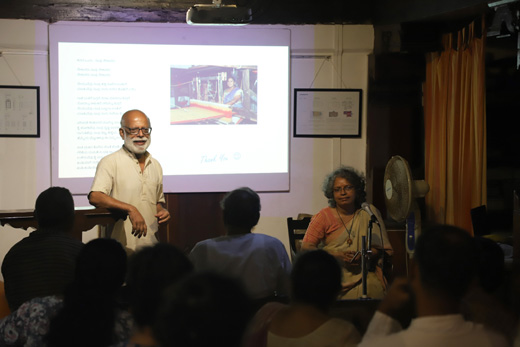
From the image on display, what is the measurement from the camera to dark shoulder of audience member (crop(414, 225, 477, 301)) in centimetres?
171

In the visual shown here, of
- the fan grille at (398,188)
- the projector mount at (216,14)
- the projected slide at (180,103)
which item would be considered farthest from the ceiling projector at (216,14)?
the fan grille at (398,188)

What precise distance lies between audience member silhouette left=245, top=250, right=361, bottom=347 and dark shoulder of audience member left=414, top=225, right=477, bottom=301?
0.26 m

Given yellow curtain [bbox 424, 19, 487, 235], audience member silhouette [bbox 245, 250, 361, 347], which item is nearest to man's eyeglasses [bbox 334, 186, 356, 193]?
yellow curtain [bbox 424, 19, 487, 235]

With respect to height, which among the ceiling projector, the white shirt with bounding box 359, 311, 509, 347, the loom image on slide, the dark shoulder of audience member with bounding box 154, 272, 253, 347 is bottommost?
the white shirt with bounding box 359, 311, 509, 347

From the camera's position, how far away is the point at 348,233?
371cm

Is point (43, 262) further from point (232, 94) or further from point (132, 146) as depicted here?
point (232, 94)

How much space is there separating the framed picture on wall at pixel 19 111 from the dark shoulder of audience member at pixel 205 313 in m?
4.61

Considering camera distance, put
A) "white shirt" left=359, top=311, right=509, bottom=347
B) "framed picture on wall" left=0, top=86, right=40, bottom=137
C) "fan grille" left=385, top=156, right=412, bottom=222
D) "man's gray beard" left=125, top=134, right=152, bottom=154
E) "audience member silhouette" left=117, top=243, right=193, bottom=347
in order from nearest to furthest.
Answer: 1. "audience member silhouette" left=117, top=243, right=193, bottom=347
2. "white shirt" left=359, top=311, right=509, bottom=347
3. "fan grille" left=385, top=156, right=412, bottom=222
4. "man's gray beard" left=125, top=134, right=152, bottom=154
5. "framed picture on wall" left=0, top=86, right=40, bottom=137

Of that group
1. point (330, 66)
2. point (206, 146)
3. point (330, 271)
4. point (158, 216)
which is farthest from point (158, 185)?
point (330, 271)

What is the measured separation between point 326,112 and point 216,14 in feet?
4.83

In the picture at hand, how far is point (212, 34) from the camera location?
549cm

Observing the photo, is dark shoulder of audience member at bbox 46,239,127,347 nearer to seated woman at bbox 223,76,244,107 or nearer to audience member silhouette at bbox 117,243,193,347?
audience member silhouette at bbox 117,243,193,347

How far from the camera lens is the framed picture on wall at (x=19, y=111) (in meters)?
5.29

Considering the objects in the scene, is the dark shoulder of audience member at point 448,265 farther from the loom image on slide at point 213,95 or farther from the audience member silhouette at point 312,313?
the loom image on slide at point 213,95
